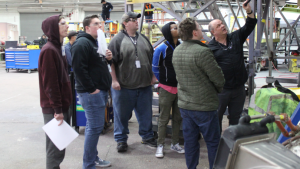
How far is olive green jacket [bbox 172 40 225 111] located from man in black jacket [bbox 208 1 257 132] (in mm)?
620

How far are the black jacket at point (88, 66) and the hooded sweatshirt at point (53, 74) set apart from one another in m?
0.14

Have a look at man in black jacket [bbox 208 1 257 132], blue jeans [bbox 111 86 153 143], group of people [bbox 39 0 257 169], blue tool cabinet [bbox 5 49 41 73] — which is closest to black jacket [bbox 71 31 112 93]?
group of people [bbox 39 0 257 169]

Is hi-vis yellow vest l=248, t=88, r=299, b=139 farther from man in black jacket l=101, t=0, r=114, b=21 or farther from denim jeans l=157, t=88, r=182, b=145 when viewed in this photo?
man in black jacket l=101, t=0, r=114, b=21

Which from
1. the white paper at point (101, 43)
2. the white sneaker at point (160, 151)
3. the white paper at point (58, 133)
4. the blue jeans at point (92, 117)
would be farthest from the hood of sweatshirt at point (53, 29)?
the white sneaker at point (160, 151)

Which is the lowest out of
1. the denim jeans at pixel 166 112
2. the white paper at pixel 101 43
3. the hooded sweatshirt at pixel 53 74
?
the denim jeans at pixel 166 112

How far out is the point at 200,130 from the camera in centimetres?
259

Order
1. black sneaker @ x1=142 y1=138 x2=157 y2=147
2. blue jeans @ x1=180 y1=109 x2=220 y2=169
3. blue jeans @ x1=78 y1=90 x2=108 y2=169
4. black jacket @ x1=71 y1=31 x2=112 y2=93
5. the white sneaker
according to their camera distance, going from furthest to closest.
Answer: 1. black sneaker @ x1=142 y1=138 x2=157 y2=147
2. the white sneaker
3. blue jeans @ x1=78 y1=90 x2=108 y2=169
4. black jacket @ x1=71 y1=31 x2=112 y2=93
5. blue jeans @ x1=180 y1=109 x2=220 y2=169

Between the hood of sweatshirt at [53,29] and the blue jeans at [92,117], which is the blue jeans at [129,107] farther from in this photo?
the hood of sweatshirt at [53,29]

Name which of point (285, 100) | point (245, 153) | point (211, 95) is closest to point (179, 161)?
point (211, 95)

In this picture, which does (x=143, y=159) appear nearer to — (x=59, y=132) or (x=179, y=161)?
(x=179, y=161)

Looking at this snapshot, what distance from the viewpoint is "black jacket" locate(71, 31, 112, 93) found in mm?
2676

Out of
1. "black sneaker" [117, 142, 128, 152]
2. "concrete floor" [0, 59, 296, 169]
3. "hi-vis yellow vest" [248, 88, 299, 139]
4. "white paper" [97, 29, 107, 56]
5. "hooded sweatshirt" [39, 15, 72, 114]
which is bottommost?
"concrete floor" [0, 59, 296, 169]

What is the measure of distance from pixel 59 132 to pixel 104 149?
1.39m

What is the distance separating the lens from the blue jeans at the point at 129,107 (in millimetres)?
3602
